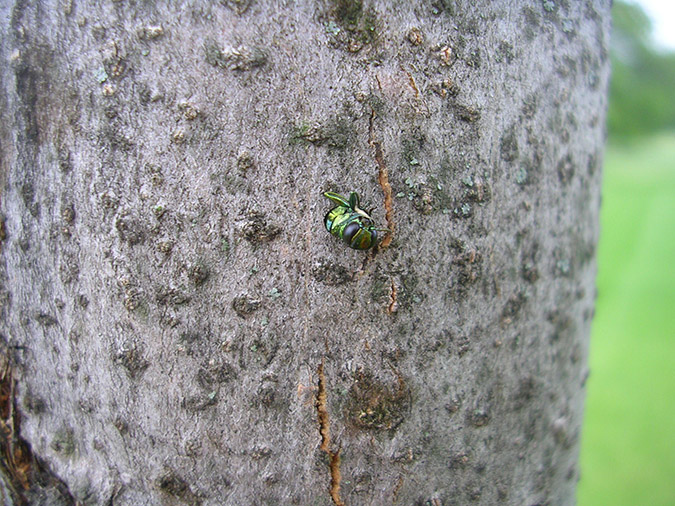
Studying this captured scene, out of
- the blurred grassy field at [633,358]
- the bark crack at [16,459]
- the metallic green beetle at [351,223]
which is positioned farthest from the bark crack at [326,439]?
the blurred grassy field at [633,358]

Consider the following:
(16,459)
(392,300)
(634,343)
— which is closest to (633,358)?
(634,343)

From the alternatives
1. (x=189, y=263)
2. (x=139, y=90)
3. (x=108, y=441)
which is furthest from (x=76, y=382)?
(x=139, y=90)

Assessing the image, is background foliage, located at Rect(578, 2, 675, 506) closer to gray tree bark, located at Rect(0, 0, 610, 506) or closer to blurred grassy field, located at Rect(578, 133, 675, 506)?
blurred grassy field, located at Rect(578, 133, 675, 506)

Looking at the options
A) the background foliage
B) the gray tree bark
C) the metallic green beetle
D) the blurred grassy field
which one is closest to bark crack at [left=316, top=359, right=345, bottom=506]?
the gray tree bark

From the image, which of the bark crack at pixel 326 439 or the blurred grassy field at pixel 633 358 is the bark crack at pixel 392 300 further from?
the blurred grassy field at pixel 633 358

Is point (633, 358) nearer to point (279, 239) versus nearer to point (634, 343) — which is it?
point (634, 343)

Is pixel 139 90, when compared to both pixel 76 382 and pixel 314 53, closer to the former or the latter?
pixel 314 53
